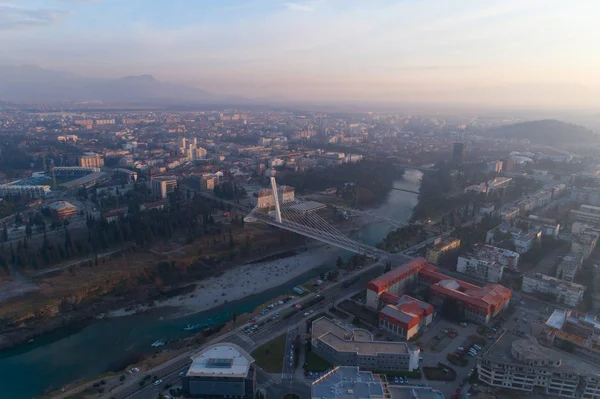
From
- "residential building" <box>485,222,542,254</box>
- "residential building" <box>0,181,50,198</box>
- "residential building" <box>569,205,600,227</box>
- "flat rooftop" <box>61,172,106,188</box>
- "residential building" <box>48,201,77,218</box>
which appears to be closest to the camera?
"residential building" <box>485,222,542,254</box>

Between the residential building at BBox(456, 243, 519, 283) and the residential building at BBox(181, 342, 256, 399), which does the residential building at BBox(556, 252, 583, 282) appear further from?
the residential building at BBox(181, 342, 256, 399)

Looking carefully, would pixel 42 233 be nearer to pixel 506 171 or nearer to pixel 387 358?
pixel 387 358

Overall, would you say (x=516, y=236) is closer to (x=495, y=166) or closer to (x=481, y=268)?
(x=481, y=268)

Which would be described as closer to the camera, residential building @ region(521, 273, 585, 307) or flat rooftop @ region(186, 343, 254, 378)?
flat rooftop @ region(186, 343, 254, 378)

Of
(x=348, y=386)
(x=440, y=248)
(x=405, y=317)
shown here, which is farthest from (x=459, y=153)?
(x=348, y=386)

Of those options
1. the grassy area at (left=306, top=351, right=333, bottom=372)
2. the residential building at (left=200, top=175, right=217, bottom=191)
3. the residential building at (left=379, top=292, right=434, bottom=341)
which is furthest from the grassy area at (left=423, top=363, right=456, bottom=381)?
the residential building at (left=200, top=175, right=217, bottom=191)

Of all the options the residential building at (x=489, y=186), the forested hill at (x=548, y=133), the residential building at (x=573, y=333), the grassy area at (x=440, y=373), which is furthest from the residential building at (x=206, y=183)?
the forested hill at (x=548, y=133)
